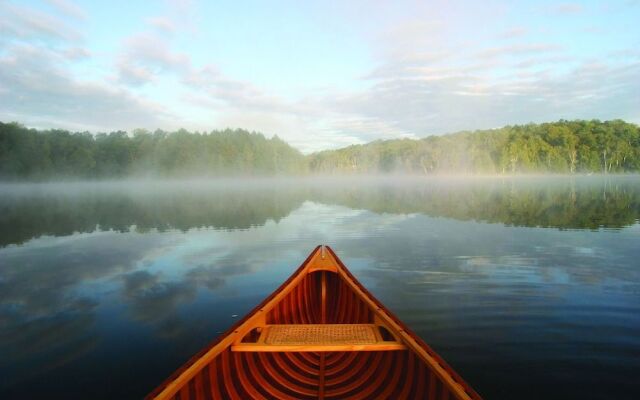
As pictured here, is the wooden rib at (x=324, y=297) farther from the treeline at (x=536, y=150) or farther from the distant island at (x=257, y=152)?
the treeline at (x=536, y=150)

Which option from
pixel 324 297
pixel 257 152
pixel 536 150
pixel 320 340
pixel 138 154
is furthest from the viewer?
pixel 257 152

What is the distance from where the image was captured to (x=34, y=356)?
23.0 feet

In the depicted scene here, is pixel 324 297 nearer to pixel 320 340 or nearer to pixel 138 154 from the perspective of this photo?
pixel 320 340

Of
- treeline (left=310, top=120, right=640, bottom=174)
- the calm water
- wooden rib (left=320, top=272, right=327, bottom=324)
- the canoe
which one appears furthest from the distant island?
the canoe

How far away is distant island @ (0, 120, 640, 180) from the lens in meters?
114

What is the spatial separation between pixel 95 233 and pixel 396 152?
167818 millimetres

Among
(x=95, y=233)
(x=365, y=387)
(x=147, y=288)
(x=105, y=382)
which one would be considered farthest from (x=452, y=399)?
(x=95, y=233)

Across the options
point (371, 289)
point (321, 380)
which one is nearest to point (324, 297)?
point (371, 289)

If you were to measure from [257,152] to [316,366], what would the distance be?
169605mm

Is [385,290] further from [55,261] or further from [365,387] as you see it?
[55,261]

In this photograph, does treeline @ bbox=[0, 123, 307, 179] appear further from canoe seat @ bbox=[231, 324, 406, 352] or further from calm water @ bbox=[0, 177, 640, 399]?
canoe seat @ bbox=[231, 324, 406, 352]

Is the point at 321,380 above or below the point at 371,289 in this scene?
above

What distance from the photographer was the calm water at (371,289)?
6.25 m

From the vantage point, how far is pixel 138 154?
144 m
